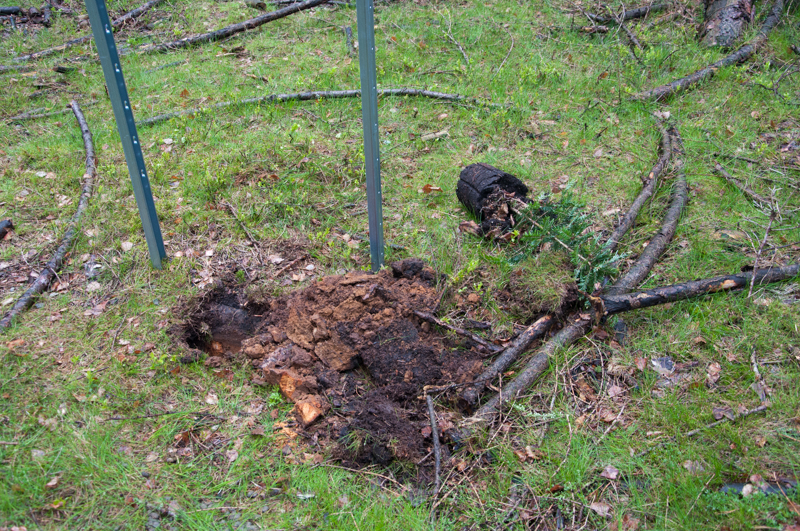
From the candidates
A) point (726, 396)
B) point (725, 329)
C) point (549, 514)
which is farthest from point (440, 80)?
point (549, 514)

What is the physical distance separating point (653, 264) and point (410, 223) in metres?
1.93

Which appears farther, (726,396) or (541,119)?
(541,119)

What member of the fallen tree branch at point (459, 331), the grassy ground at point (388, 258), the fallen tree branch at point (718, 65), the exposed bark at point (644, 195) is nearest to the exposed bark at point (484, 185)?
the grassy ground at point (388, 258)

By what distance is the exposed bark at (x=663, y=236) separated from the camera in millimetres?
3557

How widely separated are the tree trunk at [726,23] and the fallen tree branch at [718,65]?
0.23m

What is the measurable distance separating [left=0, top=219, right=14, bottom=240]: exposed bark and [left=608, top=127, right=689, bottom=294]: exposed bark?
4.78 m

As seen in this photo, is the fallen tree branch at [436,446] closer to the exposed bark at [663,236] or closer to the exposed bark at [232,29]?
the exposed bark at [663,236]

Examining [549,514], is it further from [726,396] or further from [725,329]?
[725,329]

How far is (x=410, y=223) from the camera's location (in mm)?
4422

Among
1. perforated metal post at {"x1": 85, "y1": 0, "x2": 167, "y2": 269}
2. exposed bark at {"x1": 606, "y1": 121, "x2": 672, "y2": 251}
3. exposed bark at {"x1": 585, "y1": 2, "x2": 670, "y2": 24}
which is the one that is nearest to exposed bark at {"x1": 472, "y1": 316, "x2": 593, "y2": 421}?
exposed bark at {"x1": 606, "y1": 121, "x2": 672, "y2": 251}

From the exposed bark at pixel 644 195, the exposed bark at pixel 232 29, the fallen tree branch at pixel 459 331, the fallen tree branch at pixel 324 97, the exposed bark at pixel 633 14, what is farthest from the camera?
the exposed bark at pixel 633 14

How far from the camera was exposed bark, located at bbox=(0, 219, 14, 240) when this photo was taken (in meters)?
4.24

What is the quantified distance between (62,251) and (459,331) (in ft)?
10.3

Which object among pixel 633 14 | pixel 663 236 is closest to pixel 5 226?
pixel 663 236
